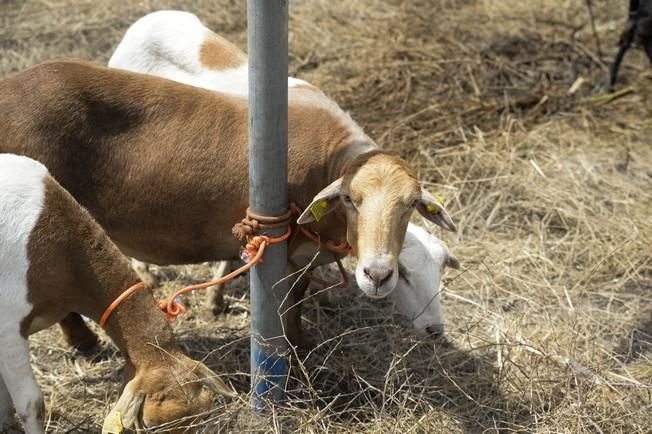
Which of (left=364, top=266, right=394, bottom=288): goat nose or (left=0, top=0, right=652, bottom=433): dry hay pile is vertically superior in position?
(left=364, top=266, right=394, bottom=288): goat nose

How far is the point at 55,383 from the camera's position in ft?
14.5

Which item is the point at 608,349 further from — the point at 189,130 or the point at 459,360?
the point at 189,130

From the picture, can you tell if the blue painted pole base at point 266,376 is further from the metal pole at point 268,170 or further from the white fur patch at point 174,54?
the white fur patch at point 174,54

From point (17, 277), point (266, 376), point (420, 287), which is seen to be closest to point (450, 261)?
point (420, 287)

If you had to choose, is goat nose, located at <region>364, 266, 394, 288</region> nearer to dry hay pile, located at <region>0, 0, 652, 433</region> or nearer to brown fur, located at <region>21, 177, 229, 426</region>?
dry hay pile, located at <region>0, 0, 652, 433</region>

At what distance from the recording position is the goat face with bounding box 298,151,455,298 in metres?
Result: 3.61

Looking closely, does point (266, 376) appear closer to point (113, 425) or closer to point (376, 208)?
point (113, 425)

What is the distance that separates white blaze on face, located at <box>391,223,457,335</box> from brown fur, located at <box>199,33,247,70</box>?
157cm

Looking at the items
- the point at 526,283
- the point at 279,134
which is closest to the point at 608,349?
the point at 526,283

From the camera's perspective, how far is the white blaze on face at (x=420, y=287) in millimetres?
4617

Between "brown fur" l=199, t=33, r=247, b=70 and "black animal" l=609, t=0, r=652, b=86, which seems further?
"black animal" l=609, t=0, r=652, b=86

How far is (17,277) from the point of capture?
3451 mm

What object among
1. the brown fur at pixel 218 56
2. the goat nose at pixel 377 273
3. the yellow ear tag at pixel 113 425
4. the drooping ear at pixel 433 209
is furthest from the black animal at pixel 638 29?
the yellow ear tag at pixel 113 425

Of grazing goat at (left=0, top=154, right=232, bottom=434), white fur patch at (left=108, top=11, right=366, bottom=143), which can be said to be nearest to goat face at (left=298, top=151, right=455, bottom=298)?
grazing goat at (left=0, top=154, right=232, bottom=434)
